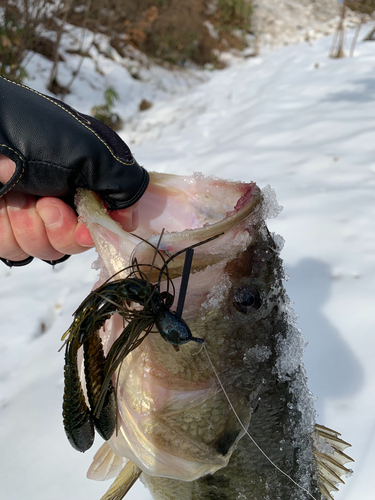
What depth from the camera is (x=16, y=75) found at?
6.85 m

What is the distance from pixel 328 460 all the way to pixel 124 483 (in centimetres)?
72

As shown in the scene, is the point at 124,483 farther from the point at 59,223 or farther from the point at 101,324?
the point at 59,223

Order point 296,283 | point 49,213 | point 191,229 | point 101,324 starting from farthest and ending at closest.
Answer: point 296,283
point 49,213
point 191,229
point 101,324

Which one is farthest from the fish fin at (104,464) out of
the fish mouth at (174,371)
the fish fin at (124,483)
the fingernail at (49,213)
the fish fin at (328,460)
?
the fingernail at (49,213)

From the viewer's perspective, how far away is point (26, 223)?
1.28 meters

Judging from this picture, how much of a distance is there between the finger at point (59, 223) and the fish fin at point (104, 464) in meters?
0.78

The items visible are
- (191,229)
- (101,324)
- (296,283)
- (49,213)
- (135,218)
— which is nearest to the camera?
(101,324)

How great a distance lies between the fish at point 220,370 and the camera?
98cm

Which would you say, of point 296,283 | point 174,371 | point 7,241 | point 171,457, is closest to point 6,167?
point 7,241

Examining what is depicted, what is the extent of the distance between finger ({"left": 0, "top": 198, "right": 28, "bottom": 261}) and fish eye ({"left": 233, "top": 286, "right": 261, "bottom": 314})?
830 mm

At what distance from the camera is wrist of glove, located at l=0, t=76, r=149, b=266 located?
1.12 metres

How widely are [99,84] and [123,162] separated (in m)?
8.65

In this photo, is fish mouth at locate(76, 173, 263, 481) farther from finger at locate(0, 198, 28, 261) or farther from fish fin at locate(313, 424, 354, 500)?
fish fin at locate(313, 424, 354, 500)

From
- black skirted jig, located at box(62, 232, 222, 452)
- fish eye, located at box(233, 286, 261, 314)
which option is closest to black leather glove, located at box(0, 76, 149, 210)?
black skirted jig, located at box(62, 232, 222, 452)
